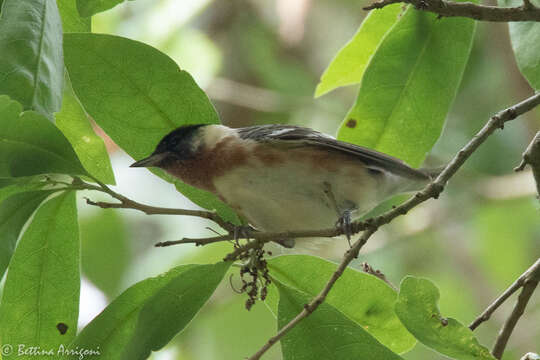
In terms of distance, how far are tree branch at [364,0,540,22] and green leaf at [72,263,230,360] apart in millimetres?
1027

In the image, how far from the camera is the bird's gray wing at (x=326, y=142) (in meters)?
3.19

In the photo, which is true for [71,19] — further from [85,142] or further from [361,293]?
[361,293]

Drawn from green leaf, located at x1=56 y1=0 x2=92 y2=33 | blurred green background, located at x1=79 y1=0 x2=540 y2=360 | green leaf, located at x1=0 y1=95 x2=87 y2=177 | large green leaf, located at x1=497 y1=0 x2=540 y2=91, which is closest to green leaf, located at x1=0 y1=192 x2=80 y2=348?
green leaf, located at x1=0 y1=95 x2=87 y2=177

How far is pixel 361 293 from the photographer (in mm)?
2611

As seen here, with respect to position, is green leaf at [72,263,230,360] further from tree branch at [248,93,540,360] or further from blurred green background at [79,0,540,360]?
blurred green background at [79,0,540,360]

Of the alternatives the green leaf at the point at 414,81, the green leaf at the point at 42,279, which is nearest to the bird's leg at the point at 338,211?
→ the green leaf at the point at 414,81

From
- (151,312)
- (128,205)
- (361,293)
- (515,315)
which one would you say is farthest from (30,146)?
(515,315)

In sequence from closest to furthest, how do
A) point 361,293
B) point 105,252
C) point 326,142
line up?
point 361,293
point 326,142
point 105,252

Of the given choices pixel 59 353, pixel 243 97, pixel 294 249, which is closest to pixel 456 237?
pixel 243 97

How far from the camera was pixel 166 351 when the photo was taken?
4.57 meters

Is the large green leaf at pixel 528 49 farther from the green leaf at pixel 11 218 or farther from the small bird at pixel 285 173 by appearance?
the green leaf at pixel 11 218

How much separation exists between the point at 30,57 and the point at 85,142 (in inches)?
19.7

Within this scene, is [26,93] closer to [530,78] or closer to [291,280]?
[291,280]

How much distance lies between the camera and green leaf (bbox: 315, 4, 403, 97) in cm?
317
